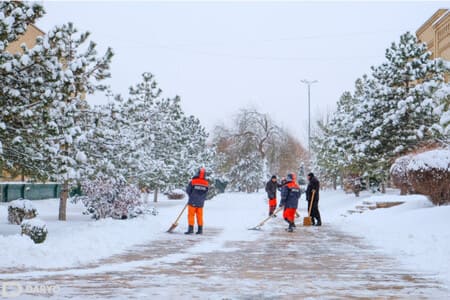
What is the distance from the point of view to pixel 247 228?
18.5 m

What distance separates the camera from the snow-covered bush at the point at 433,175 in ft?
59.7

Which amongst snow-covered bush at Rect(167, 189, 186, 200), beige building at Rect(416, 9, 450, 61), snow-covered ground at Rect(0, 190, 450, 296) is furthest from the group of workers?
beige building at Rect(416, 9, 450, 61)

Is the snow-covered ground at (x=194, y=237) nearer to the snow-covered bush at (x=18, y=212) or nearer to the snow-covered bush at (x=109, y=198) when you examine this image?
the snow-covered bush at (x=18, y=212)

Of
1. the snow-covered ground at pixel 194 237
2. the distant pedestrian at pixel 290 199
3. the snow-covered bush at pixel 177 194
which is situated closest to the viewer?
the snow-covered ground at pixel 194 237

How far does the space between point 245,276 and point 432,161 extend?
1168 cm

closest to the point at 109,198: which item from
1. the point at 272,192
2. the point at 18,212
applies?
the point at 18,212

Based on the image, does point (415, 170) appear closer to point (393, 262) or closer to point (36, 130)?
point (393, 262)

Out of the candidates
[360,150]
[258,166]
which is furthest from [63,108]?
[258,166]

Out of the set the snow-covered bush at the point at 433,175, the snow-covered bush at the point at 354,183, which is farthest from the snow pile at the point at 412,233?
the snow-covered bush at the point at 354,183

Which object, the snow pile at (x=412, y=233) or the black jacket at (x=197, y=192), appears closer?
the snow pile at (x=412, y=233)

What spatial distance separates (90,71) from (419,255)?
11.5m

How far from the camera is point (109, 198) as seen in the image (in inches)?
748

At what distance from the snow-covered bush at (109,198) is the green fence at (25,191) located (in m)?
9.96

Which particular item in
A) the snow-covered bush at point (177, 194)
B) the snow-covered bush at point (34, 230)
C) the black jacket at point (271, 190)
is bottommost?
the snow-covered bush at point (34, 230)
